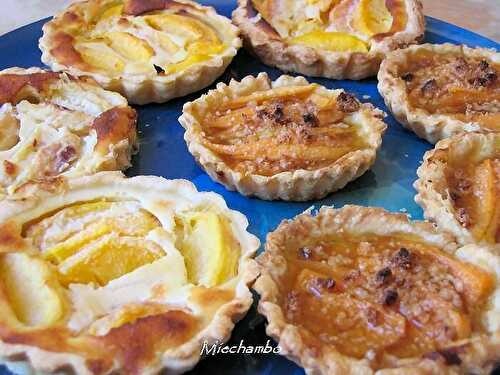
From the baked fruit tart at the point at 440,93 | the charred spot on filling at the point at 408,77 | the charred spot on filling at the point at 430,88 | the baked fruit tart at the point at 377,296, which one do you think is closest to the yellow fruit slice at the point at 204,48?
the baked fruit tart at the point at 440,93

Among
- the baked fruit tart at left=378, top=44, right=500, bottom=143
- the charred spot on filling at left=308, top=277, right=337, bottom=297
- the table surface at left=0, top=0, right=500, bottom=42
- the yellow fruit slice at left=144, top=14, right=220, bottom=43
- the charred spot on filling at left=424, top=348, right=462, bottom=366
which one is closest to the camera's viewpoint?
the charred spot on filling at left=424, top=348, right=462, bottom=366

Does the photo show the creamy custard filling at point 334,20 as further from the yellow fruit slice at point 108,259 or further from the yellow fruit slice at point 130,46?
the yellow fruit slice at point 108,259

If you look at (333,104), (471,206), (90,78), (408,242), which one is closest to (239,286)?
(408,242)

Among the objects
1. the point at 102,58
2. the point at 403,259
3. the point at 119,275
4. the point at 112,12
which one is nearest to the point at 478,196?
the point at 403,259

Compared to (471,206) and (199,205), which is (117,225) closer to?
(199,205)

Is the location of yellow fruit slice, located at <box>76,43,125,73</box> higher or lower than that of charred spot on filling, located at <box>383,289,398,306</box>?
higher

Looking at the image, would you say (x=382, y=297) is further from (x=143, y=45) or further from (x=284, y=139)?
(x=143, y=45)

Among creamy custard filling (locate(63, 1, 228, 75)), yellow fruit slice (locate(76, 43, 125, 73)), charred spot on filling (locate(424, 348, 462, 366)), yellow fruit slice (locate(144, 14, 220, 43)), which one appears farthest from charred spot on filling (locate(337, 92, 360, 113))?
charred spot on filling (locate(424, 348, 462, 366))

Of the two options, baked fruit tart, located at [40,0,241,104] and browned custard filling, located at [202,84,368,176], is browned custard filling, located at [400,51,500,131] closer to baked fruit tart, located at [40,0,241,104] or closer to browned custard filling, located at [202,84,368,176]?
browned custard filling, located at [202,84,368,176]
